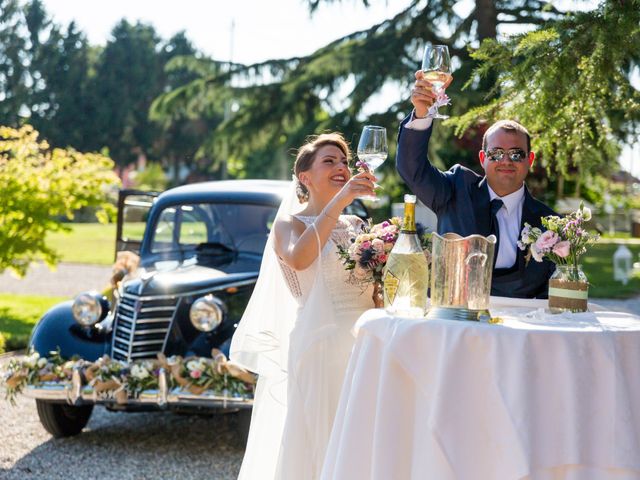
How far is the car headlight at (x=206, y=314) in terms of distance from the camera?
6117 millimetres

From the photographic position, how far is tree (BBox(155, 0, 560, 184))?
14453 mm

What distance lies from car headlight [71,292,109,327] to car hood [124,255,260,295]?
29cm

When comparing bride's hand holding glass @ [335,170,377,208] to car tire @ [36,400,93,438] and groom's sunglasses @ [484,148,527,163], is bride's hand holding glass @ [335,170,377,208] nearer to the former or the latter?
groom's sunglasses @ [484,148,527,163]

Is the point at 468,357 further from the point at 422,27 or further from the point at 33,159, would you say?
the point at 422,27

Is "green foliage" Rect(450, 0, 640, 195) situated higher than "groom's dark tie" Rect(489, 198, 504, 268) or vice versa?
"green foliage" Rect(450, 0, 640, 195)

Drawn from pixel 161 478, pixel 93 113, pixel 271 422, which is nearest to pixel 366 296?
pixel 271 422

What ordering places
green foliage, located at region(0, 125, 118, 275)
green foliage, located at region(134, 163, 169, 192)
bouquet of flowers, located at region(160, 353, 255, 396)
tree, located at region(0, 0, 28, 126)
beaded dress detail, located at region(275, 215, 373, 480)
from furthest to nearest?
green foliage, located at region(134, 163, 169, 192) < tree, located at region(0, 0, 28, 126) < green foliage, located at region(0, 125, 118, 275) < bouquet of flowers, located at region(160, 353, 255, 396) < beaded dress detail, located at region(275, 215, 373, 480)

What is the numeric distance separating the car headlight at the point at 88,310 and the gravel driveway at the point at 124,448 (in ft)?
3.00

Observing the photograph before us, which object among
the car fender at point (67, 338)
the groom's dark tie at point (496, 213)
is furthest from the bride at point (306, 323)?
the car fender at point (67, 338)

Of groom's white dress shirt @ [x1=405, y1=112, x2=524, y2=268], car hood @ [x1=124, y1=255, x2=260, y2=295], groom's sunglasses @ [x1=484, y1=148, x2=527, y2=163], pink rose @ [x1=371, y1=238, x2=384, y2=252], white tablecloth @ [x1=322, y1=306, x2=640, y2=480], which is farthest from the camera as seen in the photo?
car hood @ [x1=124, y1=255, x2=260, y2=295]

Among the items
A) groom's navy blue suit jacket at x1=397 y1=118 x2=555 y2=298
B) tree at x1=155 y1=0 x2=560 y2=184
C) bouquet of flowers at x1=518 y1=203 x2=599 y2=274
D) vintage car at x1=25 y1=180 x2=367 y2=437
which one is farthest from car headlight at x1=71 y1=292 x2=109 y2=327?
tree at x1=155 y1=0 x2=560 y2=184

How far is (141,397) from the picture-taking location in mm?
5805

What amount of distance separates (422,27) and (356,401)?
13078 mm

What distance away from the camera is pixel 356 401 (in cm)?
304
